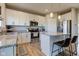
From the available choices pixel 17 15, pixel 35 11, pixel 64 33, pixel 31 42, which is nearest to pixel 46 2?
pixel 35 11

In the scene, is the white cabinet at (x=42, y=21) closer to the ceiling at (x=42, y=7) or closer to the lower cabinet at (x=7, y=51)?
the ceiling at (x=42, y=7)

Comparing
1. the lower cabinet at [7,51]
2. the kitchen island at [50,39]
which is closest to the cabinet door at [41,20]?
the kitchen island at [50,39]

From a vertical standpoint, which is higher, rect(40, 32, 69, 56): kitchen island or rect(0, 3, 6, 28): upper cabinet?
rect(0, 3, 6, 28): upper cabinet

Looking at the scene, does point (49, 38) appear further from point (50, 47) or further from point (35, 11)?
point (35, 11)

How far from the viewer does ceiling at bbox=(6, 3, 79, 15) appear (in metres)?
1.55

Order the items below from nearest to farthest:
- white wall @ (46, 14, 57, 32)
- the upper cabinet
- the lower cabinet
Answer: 1. the lower cabinet
2. the upper cabinet
3. white wall @ (46, 14, 57, 32)

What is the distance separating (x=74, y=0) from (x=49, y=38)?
953mm

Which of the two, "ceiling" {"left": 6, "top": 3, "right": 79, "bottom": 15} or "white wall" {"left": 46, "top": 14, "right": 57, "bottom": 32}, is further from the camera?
"white wall" {"left": 46, "top": 14, "right": 57, "bottom": 32}

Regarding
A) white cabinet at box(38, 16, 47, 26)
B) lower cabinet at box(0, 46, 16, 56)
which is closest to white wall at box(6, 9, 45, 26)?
white cabinet at box(38, 16, 47, 26)

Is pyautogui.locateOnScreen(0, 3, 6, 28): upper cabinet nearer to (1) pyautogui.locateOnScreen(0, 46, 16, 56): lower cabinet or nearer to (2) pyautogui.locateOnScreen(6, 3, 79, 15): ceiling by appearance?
(2) pyautogui.locateOnScreen(6, 3, 79, 15): ceiling

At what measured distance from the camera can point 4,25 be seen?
1.69 m

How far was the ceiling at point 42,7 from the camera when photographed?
61.1 inches

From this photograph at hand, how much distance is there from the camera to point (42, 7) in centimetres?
167

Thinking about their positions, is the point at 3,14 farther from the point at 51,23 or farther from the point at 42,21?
the point at 51,23
